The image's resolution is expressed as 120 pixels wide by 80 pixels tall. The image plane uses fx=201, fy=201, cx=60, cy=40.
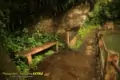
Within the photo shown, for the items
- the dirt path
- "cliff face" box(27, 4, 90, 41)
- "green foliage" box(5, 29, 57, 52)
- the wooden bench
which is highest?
"cliff face" box(27, 4, 90, 41)

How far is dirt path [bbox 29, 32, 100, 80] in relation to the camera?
24.3 ft

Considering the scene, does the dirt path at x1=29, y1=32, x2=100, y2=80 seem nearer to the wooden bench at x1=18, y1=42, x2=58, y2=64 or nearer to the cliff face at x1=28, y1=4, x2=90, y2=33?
the wooden bench at x1=18, y1=42, x2=58, y2=64

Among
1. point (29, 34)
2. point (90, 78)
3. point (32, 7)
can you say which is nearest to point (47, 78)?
point (90, 78)

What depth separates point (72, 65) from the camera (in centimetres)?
826

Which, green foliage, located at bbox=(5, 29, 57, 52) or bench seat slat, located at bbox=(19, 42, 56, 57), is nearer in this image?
bench seat slat, located at bbox=(19, 42, 56, 57)

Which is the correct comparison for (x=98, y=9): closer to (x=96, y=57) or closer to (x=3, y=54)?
(x=96, y=57)

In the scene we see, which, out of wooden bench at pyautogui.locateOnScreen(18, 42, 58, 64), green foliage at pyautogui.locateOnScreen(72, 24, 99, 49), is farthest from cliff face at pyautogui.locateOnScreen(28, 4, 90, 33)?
wooden bench at pyautogui.locateOnScreen(18, 42, 58, 64)

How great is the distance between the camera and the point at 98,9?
12.6 metres

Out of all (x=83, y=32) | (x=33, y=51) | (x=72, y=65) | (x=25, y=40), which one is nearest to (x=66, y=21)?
(x=83, y=32)

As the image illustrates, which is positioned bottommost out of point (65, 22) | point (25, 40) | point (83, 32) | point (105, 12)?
point (25, 40)

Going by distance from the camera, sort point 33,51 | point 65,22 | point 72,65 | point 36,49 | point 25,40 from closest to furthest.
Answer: point 72,65
point 33,51
point 36,49
point 25,40
point 65,22

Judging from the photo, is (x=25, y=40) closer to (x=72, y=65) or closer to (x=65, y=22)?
(x=72, y=65)

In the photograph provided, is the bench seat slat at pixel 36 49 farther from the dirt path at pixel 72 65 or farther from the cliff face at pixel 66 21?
the cliff face at pixel 66 21

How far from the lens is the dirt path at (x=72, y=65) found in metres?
7.39
